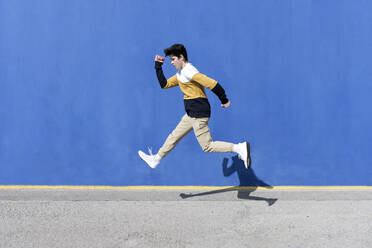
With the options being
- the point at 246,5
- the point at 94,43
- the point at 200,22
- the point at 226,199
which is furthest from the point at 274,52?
the point at 94,43

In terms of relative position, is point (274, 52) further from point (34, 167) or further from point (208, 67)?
point (34, 167)

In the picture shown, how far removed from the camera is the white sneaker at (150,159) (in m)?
4.87

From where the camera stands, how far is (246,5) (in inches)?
197

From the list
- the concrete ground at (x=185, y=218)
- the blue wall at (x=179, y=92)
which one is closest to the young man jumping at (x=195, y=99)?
the blue wall at (x=179, y=92)

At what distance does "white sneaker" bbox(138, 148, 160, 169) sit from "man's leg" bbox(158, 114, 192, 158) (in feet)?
0.30

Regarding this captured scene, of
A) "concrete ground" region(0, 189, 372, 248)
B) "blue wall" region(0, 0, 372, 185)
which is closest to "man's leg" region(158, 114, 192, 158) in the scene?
"blue wall" region(0, 0, 372, 185)

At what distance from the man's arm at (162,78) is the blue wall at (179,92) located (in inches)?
14.7

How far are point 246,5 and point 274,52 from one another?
66cm

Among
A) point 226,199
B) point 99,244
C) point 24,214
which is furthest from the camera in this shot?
point 226,199

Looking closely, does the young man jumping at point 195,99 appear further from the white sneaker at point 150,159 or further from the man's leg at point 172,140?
the white sneaker at point 150,159

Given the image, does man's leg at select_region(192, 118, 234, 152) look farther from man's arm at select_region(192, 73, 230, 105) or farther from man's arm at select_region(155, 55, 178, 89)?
man's arm at select_region(155, 55, 178, 89)

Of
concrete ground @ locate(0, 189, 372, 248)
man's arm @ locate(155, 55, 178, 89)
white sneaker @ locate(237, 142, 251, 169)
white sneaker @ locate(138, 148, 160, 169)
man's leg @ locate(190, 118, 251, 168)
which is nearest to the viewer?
concrete ground @ locate(0, 189, 372, 248)

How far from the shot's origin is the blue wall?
16.5 feet

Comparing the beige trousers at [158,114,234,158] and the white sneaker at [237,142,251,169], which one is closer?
the white sneaker at [237,142,251,169]
